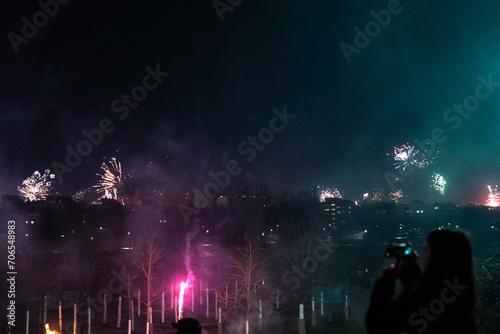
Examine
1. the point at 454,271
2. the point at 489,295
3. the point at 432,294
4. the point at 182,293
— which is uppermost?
the point at 454,271

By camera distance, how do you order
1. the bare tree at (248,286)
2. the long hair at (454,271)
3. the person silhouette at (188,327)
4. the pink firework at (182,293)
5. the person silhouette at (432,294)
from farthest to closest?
the pink firework at (182,293) < the bare tree at (248,286) < the person silhouette at (188,327) < the long hair at (454,271) < the person silhouette at (432,294)

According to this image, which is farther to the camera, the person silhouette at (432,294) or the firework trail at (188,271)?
the firework trail at (188,271)

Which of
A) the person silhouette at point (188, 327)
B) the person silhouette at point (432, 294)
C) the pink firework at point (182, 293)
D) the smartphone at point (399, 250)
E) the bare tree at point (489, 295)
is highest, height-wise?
the smartphone at point (399, 250)

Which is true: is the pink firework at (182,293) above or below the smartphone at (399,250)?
below

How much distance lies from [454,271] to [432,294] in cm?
28

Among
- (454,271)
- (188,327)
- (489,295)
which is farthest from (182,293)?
(454,271)

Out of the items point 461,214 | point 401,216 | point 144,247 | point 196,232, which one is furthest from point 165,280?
point 461,214

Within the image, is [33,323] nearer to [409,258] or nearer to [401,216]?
[409,258]

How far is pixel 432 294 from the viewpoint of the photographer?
3053 mm

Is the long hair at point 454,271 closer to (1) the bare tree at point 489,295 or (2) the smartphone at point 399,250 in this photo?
(2) the smartphone at point 399,250

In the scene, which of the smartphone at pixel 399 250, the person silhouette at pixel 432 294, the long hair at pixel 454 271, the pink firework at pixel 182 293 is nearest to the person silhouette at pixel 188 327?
the person silhouette at pixel 432 294

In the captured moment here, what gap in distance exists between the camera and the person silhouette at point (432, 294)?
3.03 metres

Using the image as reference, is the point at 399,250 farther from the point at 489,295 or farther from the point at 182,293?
the point at 182,293

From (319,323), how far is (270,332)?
3595 mm
